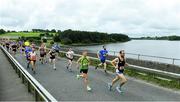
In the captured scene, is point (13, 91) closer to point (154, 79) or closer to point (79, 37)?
point (154, 79)

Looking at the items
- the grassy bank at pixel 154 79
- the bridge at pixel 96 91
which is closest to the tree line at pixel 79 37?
the grassy bank at pixel 154 79

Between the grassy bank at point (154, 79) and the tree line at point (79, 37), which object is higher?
the grassy bank at point (154, 79)

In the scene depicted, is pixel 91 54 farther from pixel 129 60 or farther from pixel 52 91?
pixel 52 91

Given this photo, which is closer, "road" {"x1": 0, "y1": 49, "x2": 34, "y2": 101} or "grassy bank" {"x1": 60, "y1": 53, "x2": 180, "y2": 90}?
"road" {"x1": 0, "y1": 49, "x2": 34, "y2": 101}

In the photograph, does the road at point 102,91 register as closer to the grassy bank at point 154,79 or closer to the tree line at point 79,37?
the grassy bank at point 154,79

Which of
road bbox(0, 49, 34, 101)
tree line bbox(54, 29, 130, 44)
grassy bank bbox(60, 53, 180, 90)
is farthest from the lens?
tree line bbox(54, 29, 130, 44)

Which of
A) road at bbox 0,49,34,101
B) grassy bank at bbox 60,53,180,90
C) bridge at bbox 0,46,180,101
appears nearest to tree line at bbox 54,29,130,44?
grassy bank at bbox 60,53,180,90

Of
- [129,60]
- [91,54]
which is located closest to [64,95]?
[129,60]

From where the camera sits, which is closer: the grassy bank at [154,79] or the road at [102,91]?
the road at [102,91]

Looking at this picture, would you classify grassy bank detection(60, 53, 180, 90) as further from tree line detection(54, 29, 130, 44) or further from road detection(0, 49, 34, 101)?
tree line detection(54, 29, 130, 44)

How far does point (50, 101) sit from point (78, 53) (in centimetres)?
2434

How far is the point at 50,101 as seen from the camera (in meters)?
9.05

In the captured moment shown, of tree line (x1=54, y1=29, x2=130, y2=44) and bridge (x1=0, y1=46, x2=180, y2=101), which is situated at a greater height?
bridge (x1=0, y1=46, x2=180, y2=101)

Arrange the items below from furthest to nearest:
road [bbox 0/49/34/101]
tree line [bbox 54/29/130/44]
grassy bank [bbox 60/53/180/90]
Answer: tree line [bbox 54/29/130/44], grassy bank [bbox 60/53/180/90], road [bbox 0/49/34/101]
